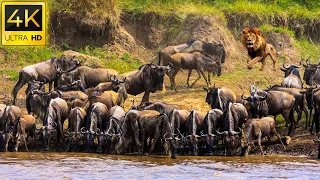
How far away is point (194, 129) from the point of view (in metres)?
20.9

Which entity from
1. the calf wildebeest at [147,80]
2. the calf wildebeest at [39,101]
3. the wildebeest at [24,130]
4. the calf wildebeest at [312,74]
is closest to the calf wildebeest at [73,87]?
the calf wildebeest at [39,101]

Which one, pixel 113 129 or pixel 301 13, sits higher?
pixel 301 13

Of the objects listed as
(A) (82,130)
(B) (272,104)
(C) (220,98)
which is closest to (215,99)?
(C) (220,98)

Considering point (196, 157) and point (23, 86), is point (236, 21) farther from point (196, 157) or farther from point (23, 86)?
point (196, 157)

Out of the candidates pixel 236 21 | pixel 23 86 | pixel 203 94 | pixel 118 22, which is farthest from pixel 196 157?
pixel 236 21

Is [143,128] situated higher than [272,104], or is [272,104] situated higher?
[272,104]

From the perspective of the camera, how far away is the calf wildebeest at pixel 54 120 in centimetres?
2143

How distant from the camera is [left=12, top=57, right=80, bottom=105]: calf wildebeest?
88.6ft

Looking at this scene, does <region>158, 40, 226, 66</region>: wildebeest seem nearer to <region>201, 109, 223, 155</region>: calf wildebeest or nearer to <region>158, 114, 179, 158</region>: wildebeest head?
<region>201, 109, 223, 155</region>: calf wildebeest

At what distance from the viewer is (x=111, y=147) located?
21.0m

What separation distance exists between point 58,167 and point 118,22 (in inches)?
625

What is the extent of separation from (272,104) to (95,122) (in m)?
5.04

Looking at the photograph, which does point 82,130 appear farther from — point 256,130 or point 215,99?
point 256,130

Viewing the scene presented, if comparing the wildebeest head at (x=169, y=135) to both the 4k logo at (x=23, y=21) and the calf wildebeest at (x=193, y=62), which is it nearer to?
the calf wildebeest at (x=193, y=62)
